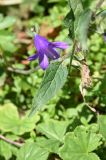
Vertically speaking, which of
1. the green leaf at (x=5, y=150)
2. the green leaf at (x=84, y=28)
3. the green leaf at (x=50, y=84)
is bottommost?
the green leaf at (x=5, y=150)

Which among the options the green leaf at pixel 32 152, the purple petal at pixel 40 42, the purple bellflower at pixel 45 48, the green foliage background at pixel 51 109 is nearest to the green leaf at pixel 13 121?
the green foliage background at pixel 51 109

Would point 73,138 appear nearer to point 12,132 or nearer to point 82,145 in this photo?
point 82,145

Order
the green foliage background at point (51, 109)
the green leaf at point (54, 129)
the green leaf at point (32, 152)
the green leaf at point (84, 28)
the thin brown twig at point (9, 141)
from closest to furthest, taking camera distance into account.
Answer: the green leaf at point (84, 28)
the green foliage background at point (51, 109)
the green leaf at point (32, 152)
the green leaf at point (54, 129)
the thin brown twig at point (9, 141)

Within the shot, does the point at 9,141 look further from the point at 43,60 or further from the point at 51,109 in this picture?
the point at 43,60

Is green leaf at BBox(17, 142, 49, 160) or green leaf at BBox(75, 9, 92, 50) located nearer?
green leaf at BBox(75, 9, 92, 50)

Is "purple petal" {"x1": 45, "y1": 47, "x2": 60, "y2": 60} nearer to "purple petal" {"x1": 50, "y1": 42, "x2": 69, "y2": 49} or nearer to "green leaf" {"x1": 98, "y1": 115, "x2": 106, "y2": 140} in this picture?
"purple petal" {"x1": 50, "y1": 42, "x2": 69, "y2": 49}

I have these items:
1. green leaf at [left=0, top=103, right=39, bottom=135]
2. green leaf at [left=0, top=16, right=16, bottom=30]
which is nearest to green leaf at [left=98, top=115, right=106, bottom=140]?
green leaf at [left=0, top=103, right=39, bottom=135]

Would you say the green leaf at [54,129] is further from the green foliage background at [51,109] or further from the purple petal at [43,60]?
the purple petal at [43,60]

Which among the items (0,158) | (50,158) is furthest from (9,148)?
(50,158)
